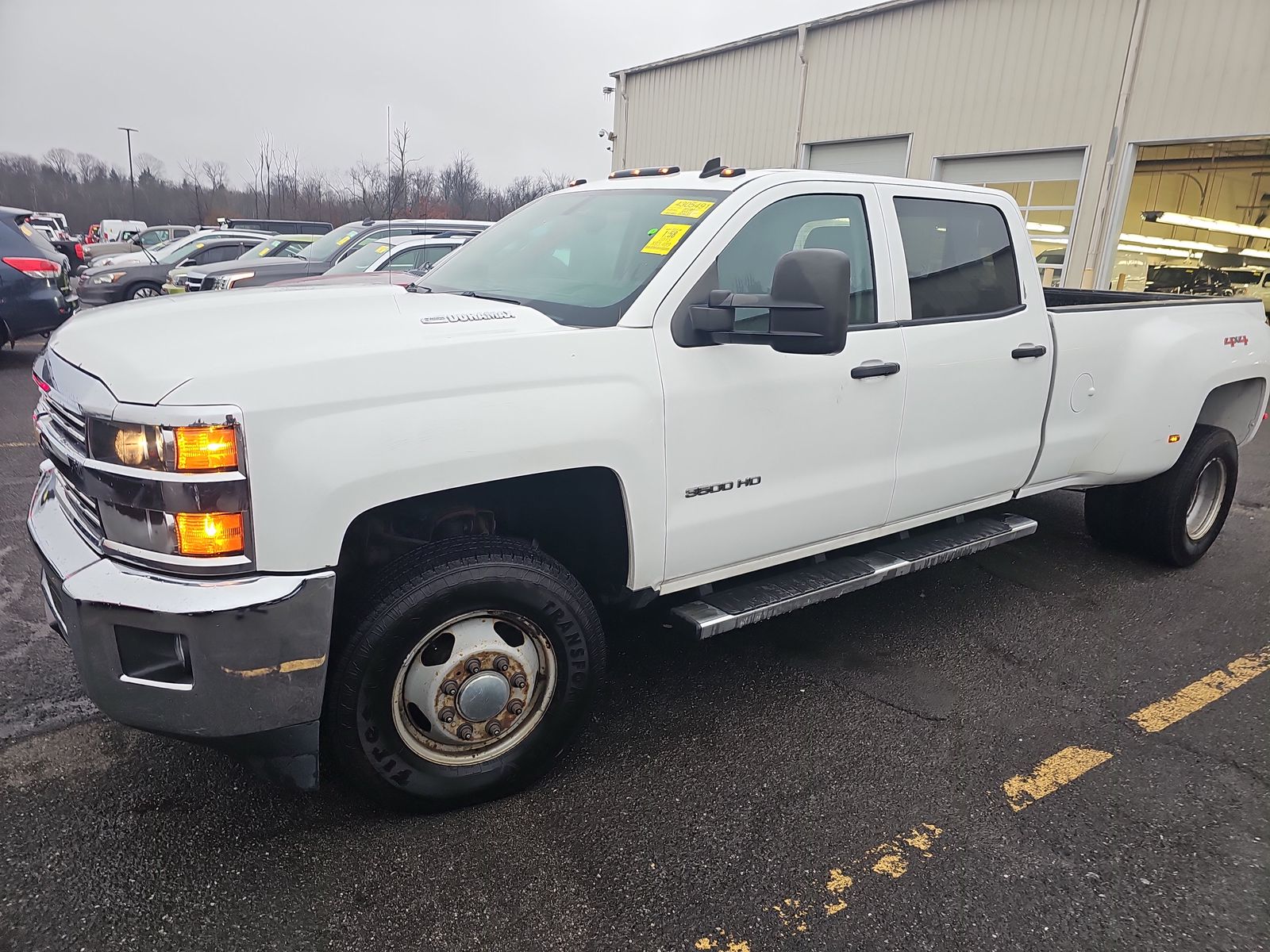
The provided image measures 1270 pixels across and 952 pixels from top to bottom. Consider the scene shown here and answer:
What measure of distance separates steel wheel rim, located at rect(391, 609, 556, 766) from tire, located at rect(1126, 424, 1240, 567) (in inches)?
149

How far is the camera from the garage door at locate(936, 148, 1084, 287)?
1405 cm

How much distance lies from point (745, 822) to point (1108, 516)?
3.49m

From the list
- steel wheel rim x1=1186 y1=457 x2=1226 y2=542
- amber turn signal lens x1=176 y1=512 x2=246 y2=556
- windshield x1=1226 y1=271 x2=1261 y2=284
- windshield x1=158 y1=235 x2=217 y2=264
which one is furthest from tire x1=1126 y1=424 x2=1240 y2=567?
windshield x1=158 y1=235 x2=217 y2=264

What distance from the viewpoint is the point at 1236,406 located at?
4.98 meters

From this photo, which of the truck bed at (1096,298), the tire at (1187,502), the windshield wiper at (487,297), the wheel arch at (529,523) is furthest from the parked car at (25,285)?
the tire at (1187,502)

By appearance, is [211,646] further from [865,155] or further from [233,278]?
[865,155]

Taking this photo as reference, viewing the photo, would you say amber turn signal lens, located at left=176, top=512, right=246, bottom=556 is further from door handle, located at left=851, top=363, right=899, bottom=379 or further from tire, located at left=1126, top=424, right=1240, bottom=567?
tire, located at left=1126, top=424, right=1240, bottom=567

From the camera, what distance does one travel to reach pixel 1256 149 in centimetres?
1305

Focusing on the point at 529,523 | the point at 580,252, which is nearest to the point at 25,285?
the point at 580,252

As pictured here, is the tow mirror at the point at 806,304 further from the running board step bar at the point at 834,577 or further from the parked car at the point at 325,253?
the parked car at the point at 325,253

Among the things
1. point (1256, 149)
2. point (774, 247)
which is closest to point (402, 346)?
point (774, 247)

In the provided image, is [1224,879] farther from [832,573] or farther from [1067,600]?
[1067,600]

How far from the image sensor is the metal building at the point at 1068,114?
12.2 m

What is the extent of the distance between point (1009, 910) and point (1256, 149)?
15.0 meters
